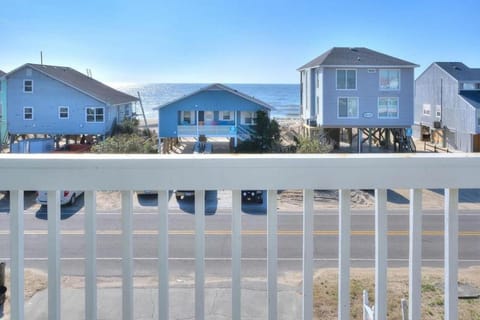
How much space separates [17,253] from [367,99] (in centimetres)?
1624

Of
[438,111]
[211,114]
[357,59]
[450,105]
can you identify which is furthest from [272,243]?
[438,111]

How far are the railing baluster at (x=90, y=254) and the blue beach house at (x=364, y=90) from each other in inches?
617

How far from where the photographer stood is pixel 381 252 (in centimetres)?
96

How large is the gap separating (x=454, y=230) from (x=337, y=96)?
51.8ft

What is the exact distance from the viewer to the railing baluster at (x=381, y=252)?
0.95m

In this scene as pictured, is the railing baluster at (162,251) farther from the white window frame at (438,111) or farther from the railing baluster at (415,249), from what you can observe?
the white window frame at (438,111)

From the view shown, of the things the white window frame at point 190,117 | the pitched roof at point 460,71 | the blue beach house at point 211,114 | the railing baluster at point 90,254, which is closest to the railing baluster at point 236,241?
the railing baluster at point 90,254

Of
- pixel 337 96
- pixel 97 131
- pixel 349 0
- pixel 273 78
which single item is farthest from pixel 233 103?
pixel 349 0

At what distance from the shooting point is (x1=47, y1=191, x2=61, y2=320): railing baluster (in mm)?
922

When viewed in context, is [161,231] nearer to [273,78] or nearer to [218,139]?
[218,139]

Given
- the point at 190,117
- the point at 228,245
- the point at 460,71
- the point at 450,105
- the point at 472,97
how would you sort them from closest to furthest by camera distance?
the point at 228,245, the point at 190,117, the point at 472,97, the point at 450,105, the point at 460,71

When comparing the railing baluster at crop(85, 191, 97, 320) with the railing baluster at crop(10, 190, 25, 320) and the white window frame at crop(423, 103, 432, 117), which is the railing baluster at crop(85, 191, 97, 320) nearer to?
the railing baluster at crop(10, 190, 25, 320)

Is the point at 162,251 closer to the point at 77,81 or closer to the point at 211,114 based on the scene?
the point at 211,114

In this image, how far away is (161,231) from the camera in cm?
94
